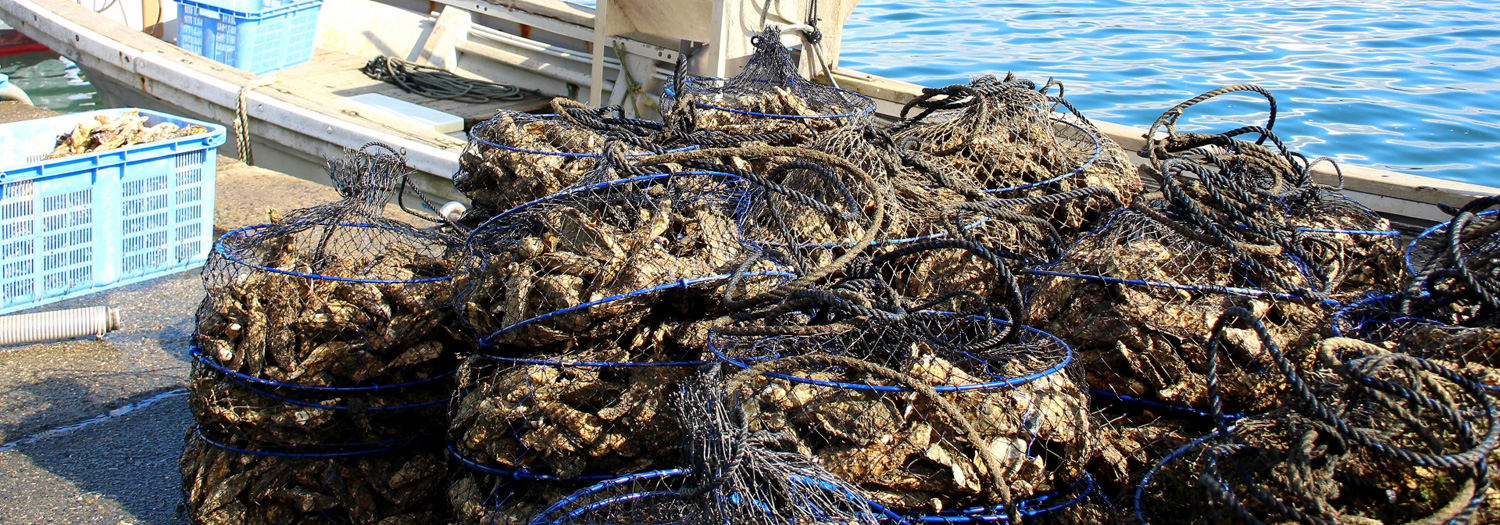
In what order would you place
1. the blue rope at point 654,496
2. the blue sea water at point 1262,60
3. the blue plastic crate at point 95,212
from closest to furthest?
the blue rope at point 654,496, the blue plastic crate at point 95,212, the blue sea water at point 1262,60

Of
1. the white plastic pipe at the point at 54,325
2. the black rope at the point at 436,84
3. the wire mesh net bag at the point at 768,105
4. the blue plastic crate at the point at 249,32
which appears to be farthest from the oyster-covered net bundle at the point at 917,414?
the blue plastic crate at the point at 249,32

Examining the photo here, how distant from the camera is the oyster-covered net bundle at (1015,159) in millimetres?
3258

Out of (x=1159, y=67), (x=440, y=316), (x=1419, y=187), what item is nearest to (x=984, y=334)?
(x=440, y=316)

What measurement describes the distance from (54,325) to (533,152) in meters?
2.32

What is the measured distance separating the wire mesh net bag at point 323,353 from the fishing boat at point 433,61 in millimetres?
3228

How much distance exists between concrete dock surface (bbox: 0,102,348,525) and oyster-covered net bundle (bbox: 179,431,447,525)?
0.30 m

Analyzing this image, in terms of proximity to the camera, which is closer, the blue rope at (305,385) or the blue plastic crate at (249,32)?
the blue rope at (305,385)

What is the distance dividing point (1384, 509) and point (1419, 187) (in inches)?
120

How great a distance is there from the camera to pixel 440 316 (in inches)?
114

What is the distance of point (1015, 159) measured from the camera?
3.35m

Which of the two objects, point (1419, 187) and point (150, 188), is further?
point (150, 188)

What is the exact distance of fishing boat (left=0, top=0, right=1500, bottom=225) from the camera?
20.5 feet

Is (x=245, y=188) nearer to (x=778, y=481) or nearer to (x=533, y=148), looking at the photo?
(x=533, y=148)

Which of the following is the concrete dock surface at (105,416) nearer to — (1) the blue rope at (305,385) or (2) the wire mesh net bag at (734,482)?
(1) the blue rope at (305,385)
